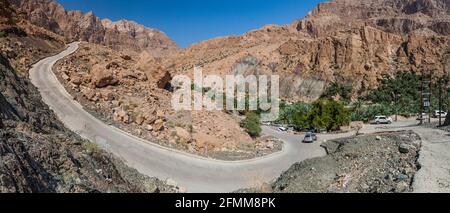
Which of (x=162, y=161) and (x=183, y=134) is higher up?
(x=183, y=134)

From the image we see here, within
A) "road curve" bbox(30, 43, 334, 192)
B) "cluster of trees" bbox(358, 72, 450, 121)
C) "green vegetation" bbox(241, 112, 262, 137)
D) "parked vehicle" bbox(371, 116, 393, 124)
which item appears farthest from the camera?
"cluster of trees" bbox(358, 72, 450, 121)

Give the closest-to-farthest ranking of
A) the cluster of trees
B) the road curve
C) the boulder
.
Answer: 1. the road curve
2. the boulder
3. the cluster of trees

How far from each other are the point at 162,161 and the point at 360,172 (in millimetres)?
8448

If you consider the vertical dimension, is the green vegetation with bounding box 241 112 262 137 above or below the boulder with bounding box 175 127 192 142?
below

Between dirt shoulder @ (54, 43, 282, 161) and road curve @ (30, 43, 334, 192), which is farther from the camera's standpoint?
dirt shoulder @ (54, 43, 282, 161)

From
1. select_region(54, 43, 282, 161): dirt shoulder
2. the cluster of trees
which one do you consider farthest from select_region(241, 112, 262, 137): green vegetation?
the cluster of trees

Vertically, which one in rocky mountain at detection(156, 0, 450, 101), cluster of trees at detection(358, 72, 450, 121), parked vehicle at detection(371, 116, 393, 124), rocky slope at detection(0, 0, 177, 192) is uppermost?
rocky mountain at detection(156, 0, 450, 101)

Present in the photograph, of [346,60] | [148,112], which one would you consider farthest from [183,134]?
[346,60]

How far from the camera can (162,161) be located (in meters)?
19.9

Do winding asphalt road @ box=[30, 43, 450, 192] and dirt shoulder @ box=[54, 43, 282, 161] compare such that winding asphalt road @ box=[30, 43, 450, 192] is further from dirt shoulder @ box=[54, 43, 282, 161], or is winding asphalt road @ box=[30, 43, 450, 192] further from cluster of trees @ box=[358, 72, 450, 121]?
cluster of trees @ box=[358, 72, 450, 121]

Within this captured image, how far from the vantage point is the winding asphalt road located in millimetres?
18797

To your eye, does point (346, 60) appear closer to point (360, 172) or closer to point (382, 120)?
point (382, 120)

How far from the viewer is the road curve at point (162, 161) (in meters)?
18.8
